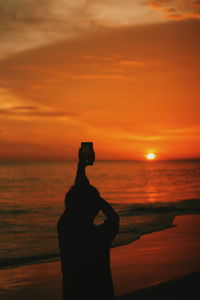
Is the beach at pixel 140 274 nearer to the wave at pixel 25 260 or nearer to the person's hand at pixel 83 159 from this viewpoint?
the wave at pixel 25 260

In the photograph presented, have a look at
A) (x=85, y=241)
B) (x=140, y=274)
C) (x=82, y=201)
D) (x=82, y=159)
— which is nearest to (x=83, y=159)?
(x=82, y=159)

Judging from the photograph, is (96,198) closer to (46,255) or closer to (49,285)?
(49,285)

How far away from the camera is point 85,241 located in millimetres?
3953

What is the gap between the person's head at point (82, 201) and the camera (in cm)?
384

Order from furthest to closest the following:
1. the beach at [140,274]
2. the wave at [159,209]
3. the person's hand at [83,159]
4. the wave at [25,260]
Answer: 1. the wave at [159,209]
2. the wave at [25,260]
3. the beach at [140,274]
4. the person's hand at [83,159]

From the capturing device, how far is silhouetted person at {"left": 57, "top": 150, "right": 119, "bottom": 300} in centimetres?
384

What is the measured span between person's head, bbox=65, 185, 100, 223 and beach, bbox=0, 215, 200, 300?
442 cm

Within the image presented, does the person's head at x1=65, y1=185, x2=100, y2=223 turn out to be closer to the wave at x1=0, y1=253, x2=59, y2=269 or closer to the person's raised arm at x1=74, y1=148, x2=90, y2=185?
the person's raised arm at x1=74, y1=148, x2=90, y2=185

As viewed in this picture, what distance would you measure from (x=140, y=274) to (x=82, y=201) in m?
6.31

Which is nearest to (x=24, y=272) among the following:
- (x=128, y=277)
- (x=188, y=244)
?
(x=128, y=277)

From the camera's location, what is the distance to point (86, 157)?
376cm

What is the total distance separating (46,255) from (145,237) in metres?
4.15

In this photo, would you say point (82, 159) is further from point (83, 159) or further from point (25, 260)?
point (25, 260)

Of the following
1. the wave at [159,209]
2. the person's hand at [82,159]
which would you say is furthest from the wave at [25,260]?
the wave at [159,209]
